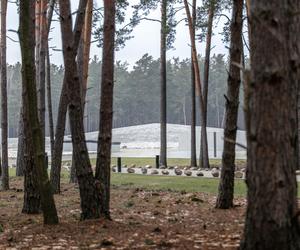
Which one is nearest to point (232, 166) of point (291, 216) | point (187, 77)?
point (291, 216)

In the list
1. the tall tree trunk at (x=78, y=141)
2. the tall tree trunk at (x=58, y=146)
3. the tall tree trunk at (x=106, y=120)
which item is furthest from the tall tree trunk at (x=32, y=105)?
the tall tree trunk at (x=58, y=146)

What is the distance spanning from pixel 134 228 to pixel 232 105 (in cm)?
287

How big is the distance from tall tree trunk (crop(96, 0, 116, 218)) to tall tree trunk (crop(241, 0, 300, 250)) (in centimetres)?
321

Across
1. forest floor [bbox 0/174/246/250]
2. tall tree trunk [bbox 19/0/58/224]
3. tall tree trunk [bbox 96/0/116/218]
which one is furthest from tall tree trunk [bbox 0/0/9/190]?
tall tree trunk [bbox 19/0/58/224]

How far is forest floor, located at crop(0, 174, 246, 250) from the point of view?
4625 millimetres

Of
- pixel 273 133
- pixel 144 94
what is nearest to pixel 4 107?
pixel 273 133

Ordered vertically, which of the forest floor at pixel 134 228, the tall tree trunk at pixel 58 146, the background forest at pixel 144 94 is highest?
the background forest at pixel 144 94

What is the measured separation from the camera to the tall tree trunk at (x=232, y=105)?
752 cm

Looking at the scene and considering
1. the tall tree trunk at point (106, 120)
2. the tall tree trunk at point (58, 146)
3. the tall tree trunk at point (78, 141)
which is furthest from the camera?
the tall tree trunk at point (58, 146)

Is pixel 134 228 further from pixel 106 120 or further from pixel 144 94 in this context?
pixel 144 94

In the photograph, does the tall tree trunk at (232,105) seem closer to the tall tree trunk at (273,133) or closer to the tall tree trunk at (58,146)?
the tall tree trunk at (273,133)

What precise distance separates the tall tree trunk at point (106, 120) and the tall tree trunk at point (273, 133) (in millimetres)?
3205

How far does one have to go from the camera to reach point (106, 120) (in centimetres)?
627

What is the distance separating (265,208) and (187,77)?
249 ft
